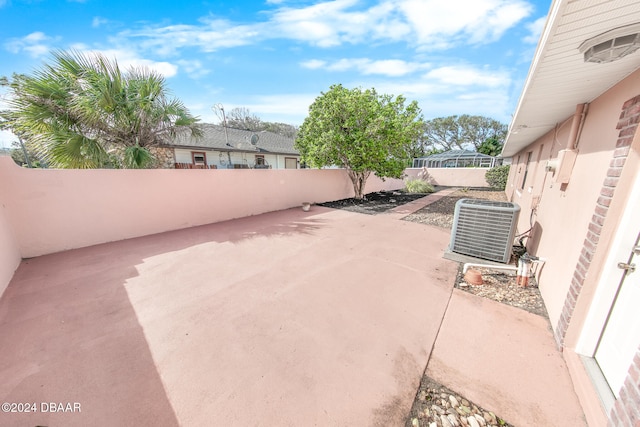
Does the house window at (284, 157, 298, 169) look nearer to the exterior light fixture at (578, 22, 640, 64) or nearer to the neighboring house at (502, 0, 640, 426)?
the neighboring house at (502, 0, 640, 426)

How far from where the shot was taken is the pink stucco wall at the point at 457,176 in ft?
55.2

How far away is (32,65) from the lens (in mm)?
3918

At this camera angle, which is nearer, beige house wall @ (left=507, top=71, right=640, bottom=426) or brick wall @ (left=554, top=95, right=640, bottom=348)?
beige house wall @ (left=507, top=71, right=640, bottom=426)

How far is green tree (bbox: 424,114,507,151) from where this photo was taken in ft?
107

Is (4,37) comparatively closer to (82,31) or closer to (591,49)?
(82,31)

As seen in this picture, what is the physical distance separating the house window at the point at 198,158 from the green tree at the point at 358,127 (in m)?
7.89

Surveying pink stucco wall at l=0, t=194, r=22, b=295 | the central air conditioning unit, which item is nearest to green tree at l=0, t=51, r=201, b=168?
pink stucco wall at l=0, t=194, r=22, b=295

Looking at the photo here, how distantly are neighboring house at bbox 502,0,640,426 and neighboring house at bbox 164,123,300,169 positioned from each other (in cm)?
1235

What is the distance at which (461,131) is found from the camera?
34.0 metres

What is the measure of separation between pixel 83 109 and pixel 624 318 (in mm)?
7637

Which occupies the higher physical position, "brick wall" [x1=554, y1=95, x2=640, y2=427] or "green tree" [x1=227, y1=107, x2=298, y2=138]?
"green tree" [x1=227, y1=107, x2=298, y2=138]

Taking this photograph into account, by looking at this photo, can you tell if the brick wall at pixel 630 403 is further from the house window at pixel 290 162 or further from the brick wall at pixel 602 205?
the house window at pixel 290 162

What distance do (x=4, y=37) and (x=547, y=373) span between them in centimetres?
1128

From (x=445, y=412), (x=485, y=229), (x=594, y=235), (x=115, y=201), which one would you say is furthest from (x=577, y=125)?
(x=115, y=201)
